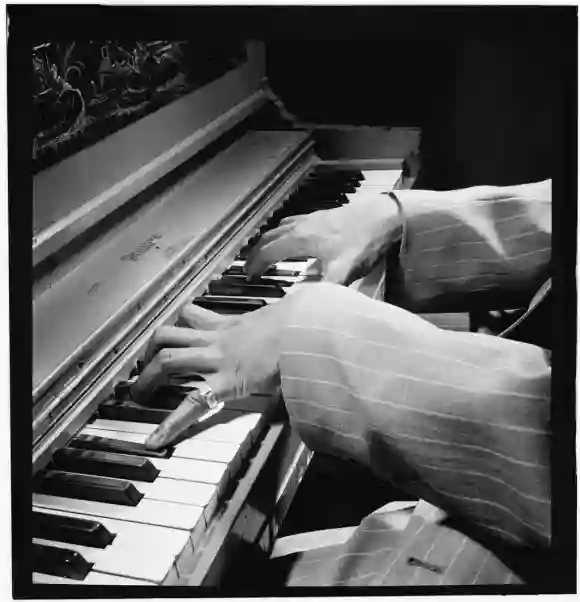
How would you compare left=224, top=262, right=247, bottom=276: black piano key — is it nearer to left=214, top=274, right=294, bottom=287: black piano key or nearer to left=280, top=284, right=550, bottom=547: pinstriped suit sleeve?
left=214, top=274, right=294, bottom=287: black piano key

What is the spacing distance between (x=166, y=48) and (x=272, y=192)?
0.81 ft

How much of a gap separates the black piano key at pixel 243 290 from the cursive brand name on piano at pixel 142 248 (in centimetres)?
10

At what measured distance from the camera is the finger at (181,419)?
34.9 inches

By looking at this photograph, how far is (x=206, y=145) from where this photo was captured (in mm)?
1225

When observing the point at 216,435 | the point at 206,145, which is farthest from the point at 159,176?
the point at 216,435

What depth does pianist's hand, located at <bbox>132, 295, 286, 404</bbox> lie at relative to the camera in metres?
0.92

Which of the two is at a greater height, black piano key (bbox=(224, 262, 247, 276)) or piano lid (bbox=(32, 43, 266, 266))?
piano lid (bbox=(32, 43, 266, 266))

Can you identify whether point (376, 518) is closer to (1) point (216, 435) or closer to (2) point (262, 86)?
(1) point (216, 435)

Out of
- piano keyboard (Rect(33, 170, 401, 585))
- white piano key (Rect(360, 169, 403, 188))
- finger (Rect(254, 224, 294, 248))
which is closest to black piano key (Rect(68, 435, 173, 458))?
piano keyboard (Rect(33, 170, 401, 585))

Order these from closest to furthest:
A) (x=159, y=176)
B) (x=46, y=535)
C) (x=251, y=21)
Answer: (x=46, y=535) < (x=251, y=21) < (x=159, y=176)

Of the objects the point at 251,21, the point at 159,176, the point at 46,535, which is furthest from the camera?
the point at 159,176

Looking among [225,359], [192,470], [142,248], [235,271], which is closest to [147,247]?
[142,248]

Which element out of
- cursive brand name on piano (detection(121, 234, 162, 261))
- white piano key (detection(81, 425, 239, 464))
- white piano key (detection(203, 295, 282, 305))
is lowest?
white piano key (detection(81, 425, 239, 464))

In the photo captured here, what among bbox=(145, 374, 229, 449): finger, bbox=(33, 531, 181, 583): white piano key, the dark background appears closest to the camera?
bbox=(33, 531, 181, 583): white piano key
